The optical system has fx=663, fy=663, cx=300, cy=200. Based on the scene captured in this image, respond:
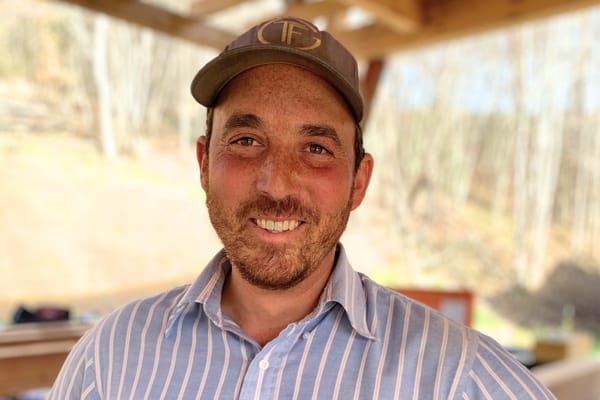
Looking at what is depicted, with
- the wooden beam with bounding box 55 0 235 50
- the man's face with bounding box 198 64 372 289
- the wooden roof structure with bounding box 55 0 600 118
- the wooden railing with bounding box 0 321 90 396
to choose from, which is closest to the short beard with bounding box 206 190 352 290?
the man's face with bounding box 198 64 372 289

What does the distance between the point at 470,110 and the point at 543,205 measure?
5.84 ft

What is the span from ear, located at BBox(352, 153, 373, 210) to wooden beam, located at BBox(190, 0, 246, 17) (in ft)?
7.45

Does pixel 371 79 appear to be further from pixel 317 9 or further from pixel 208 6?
pixel 208 6

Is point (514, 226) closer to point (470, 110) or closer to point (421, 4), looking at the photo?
point (470, 110)

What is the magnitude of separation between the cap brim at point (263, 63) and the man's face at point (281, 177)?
17 mm

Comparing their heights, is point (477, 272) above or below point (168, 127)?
below

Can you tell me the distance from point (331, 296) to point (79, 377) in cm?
43

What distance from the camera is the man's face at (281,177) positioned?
99 cm

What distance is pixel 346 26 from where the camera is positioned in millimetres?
3734

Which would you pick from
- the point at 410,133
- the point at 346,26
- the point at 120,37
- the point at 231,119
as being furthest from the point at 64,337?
the point at 410,133

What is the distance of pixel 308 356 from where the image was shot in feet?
3.16

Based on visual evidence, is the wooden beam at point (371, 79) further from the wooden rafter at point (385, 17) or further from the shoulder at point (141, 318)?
the shoulder at point (141, 318)

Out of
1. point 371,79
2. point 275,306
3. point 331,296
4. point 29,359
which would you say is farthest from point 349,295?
point 371,79

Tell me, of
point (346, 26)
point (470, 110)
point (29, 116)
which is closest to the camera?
point (346, 26)
